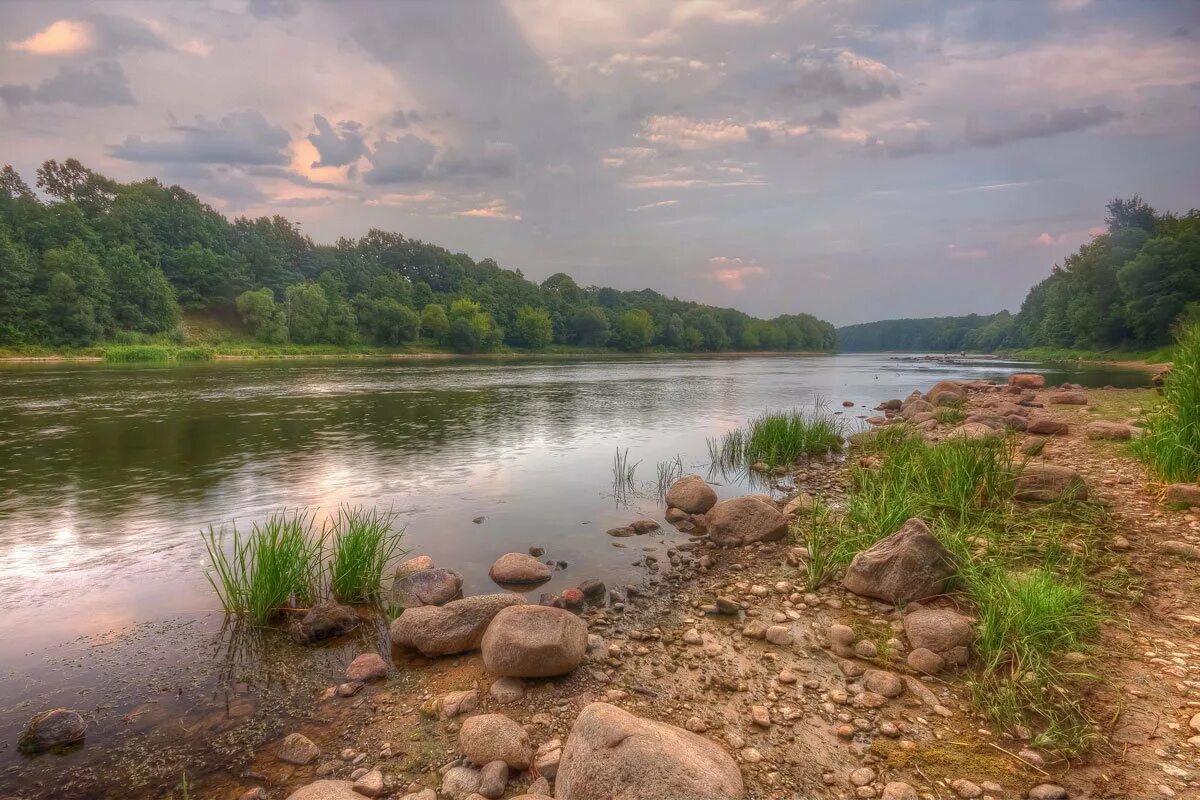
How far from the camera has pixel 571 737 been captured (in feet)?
15.1

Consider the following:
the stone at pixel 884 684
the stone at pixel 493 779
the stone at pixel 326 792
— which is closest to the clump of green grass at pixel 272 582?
the stone at pixel 326 792

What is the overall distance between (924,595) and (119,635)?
1050cm

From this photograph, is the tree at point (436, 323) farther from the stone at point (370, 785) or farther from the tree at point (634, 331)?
the stone at point (370, 785)

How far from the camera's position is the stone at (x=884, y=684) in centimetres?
568

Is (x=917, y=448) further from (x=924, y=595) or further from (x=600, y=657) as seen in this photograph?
(x=600, y=657)

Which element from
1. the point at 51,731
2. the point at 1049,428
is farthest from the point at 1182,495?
the point at 51,731

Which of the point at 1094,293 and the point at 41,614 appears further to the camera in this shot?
the point at 1094,293

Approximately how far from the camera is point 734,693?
5.91 meters

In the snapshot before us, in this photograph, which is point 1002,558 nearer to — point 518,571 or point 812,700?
point 812,700

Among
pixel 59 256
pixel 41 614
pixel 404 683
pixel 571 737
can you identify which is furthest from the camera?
pixel 59 256

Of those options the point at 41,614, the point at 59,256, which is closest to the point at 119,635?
the point at 41,614

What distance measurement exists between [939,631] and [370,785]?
578cm

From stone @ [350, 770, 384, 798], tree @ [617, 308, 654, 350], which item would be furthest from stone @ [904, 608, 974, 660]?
tree @ [617, 308, 654, 350]

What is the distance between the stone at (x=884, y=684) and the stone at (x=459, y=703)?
3.96 meters
